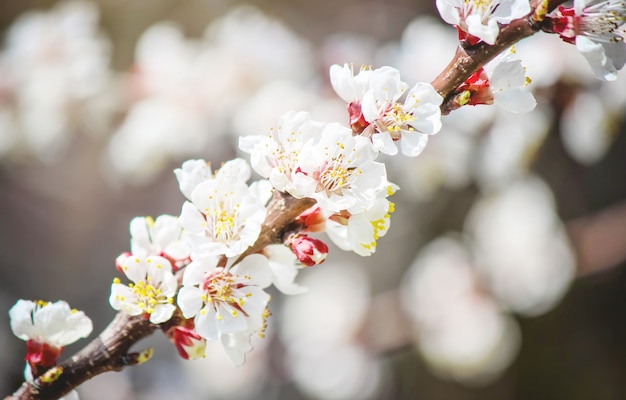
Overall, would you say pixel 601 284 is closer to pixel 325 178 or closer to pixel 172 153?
pixel 172 153

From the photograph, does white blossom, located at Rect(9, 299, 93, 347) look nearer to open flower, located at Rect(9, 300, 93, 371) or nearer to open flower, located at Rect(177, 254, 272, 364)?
open flower, located at Rect(9, 300, 93, 371)

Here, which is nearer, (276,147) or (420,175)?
(276,147)

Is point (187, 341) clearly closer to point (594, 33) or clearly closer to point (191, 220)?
point (191, 220)

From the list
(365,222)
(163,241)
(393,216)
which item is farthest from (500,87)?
(393,216)

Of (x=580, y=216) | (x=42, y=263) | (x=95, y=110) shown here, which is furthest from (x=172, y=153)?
(x=580, y=216)

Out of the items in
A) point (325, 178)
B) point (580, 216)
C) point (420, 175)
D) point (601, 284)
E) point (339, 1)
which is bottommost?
point (601, 284)

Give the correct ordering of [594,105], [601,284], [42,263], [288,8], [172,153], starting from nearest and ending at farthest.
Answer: [594,105], [172,153], [601,284], [42,263], [288,8]
